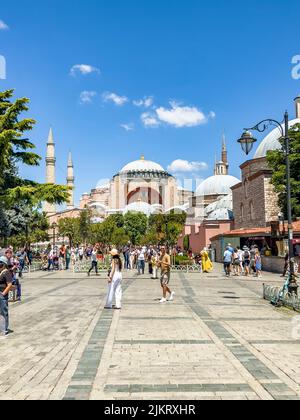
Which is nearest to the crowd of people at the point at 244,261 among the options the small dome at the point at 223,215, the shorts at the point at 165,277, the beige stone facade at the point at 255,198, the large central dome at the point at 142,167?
the beige stone facade at the point at 255,198

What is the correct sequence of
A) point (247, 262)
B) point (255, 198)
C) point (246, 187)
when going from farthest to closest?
point (246, 187)
point (255, 198)
point (247, 262)

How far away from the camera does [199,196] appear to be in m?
71.1

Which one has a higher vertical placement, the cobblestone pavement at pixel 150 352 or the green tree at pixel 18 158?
the green tree at pixel 18 158

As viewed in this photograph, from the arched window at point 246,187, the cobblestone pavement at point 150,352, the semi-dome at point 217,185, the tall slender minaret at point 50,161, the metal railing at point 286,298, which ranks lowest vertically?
the cobblestone pavement at point 150,352

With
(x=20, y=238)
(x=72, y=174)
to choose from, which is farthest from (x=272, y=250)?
(x=72, y=174)

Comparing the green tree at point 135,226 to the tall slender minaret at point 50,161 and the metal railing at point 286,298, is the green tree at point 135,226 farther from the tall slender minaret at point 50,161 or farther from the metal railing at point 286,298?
the metal railing at point 286,298

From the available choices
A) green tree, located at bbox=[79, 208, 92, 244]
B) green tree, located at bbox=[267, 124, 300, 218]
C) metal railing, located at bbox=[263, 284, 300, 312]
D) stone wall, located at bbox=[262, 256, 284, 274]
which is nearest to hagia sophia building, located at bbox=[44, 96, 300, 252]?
green tree, located at bbox=[267, 124, 300, 218]

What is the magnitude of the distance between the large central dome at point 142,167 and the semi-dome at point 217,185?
23499 mm

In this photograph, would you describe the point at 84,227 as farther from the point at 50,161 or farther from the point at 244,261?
the point at 244,261

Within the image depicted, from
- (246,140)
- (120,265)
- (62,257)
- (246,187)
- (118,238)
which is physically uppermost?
(246,187)

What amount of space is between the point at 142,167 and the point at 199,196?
25765 millimetres

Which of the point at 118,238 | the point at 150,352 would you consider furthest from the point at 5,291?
the point at 118,238

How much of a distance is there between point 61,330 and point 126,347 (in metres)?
1.87

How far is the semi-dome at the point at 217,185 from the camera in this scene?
6788cm
